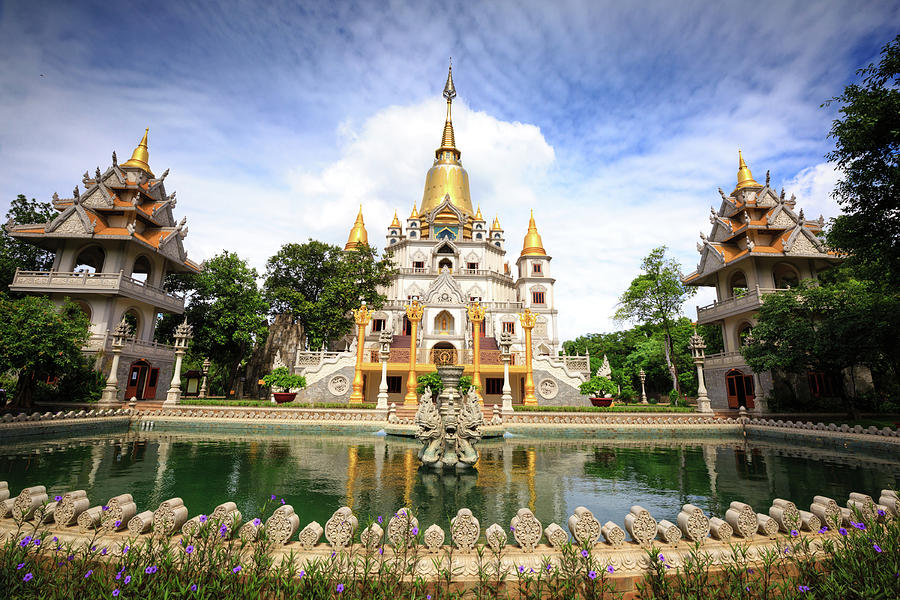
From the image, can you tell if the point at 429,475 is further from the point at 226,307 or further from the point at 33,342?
the point at 226,307

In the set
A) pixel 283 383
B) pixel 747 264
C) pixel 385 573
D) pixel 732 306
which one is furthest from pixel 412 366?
pixel 385 573

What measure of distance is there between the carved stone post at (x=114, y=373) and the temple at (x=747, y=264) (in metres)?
34.9

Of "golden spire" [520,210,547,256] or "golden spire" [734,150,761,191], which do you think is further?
Result: "golden spire" [520,210,547,256]

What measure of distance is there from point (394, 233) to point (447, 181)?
1002 cm

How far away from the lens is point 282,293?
104 feet

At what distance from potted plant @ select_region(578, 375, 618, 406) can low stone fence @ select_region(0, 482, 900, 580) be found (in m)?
20.6

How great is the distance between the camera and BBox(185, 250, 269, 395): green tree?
31672 mm

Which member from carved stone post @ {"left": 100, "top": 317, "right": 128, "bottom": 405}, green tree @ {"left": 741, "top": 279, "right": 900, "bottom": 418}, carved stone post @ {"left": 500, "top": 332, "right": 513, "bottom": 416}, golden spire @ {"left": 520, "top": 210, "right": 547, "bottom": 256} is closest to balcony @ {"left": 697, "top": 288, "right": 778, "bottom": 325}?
green tree @ {"left": 741, "top": 279, "right": 900, "bottom": 418}

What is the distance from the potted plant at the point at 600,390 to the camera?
2489cm

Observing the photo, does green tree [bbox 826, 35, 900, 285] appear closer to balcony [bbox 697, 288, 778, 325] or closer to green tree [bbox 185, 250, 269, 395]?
balcony [bbox 697, 288, 778, 325]

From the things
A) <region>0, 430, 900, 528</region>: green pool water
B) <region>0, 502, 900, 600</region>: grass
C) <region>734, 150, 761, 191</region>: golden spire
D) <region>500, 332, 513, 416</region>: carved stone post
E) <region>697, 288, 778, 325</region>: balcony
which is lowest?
<region>0, 430, 900, 528</region>: green pool water

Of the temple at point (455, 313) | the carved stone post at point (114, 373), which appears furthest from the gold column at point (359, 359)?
the carved stone post at point (114, 373)

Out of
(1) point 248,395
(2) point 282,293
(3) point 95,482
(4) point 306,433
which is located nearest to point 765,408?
(4) point 306,433

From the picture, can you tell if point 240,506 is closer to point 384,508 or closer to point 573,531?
point 384,508
